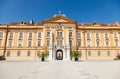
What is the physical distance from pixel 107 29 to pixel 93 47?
317 inches

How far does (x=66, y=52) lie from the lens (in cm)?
4416

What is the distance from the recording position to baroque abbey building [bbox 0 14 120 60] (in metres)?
45.6

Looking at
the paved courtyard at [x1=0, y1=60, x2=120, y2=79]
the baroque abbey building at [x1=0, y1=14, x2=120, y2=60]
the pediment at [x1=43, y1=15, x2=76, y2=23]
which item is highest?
the pediment at [x1=43, y1=15, x2=76, y2=23]

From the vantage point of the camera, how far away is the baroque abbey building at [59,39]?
45562 mm

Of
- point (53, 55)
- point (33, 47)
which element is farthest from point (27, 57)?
point (53, 55)

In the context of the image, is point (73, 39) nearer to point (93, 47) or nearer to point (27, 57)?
point (93, 47)

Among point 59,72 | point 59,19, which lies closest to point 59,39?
point 59,19

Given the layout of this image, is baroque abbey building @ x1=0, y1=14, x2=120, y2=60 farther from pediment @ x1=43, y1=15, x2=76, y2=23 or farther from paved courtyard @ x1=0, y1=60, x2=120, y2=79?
paved courtyard @ x1=0, y1=60, x2=120, y2=79

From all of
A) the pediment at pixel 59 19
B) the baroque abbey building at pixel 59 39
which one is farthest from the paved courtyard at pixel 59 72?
the pediment at pixel 59 19

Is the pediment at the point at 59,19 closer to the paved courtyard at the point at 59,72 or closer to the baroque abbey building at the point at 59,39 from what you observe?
the baroque abbey building at the point at 59,39

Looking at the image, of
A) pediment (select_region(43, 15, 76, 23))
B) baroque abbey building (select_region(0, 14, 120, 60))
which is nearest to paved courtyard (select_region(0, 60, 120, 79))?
baroque abbey building (select_region(0, 14, 120, 60))

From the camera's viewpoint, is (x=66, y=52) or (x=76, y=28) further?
(x=76, y=28)

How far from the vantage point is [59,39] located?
151 feet

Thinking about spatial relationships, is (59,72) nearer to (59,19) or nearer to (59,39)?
(59,39)
